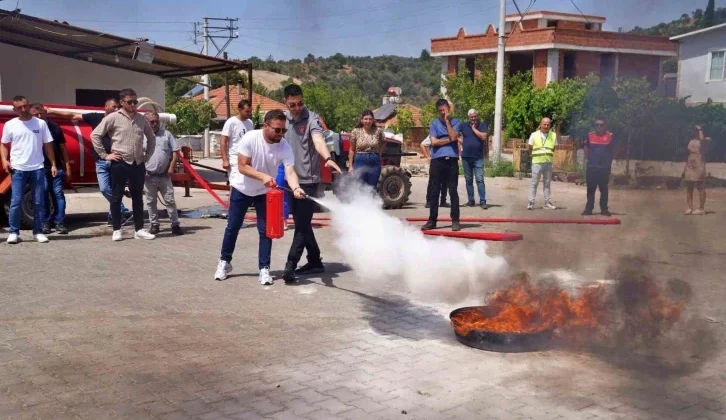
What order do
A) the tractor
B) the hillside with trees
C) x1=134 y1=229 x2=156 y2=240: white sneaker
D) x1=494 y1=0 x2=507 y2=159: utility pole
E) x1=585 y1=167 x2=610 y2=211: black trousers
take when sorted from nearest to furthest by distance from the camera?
the hillside with trees, x1=134 y1=229 x2=156 y2=240: white sneaker, x1=585 y1=167 x2=610 y2=211: black trousers, the tractor, x1=494 y1=0 x2=507 y2=159: utility pole

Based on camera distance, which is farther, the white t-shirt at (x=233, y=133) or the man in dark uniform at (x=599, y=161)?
the man in dark uniform at (x=599, y=161)

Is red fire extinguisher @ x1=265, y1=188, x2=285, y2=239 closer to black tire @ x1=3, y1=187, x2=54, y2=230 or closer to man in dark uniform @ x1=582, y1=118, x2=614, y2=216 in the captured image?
black tire @ x1=3, y1=187, x2=54, y2=230

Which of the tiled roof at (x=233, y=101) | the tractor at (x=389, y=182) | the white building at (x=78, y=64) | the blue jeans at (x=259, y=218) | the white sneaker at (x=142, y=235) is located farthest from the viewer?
the tiled roof at (x=233, y=101)

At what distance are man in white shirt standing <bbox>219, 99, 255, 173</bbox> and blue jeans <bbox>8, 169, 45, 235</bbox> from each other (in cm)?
253

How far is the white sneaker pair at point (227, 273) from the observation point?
758 centimetres

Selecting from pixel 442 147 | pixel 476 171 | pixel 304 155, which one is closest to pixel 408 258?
pixel 304 155

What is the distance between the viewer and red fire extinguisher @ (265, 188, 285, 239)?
706cm

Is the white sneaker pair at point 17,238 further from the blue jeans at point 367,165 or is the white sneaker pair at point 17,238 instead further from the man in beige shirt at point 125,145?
the blue jeans at point 367,165

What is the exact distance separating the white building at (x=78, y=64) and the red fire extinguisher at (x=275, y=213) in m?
10.4

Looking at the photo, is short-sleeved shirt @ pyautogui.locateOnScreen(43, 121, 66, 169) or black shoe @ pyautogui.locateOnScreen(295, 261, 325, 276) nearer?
black shoe @ pyautogui.locateOnScreen(295, 261, 325, 276)

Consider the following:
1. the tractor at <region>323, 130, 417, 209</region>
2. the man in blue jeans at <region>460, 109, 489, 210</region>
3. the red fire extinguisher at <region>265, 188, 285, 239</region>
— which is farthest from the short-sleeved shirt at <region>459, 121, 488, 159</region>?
the red fire extinguisher at <region>265, 188, 285, 239</region>

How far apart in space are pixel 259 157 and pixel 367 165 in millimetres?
5037

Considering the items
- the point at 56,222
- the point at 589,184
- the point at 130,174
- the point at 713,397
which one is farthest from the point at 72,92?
the point at 713,397

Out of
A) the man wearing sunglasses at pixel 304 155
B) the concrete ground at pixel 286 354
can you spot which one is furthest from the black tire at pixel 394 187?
the man wearing sunglasses at pixel 304 155
